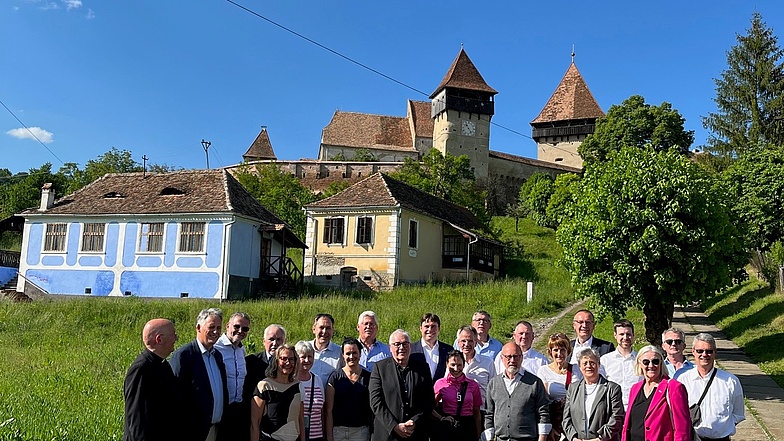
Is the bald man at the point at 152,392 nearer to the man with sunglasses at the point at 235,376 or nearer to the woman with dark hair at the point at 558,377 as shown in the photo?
the man with sunglasses at the point at 235,376

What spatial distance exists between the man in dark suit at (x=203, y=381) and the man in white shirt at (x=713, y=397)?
384 cm

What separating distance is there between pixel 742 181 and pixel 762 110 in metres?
14.1

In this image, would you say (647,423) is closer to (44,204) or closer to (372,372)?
(372,372)

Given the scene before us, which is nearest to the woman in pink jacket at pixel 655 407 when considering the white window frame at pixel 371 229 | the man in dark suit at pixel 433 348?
the man in dark suit at pixel 433 348

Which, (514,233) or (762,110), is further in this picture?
(514,233)

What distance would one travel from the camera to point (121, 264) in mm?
24859

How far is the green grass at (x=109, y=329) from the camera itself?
26.6ft

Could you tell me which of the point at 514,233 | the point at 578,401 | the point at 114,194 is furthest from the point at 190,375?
the point at 514,233

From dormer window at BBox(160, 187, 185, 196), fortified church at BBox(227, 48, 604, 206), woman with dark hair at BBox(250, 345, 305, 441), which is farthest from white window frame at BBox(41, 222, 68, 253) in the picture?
fortified church at BBox(227, 48, 604, 206)

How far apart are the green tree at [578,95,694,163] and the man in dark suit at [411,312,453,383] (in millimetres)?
41805

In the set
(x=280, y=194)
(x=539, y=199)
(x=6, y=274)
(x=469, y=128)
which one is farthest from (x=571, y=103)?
(x=6, y=274)

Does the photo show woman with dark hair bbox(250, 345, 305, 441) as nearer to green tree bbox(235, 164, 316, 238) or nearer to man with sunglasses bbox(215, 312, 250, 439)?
man with sunglasses bbox(215, 312, 250, 439)

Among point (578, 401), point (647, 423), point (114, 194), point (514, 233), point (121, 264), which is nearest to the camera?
point (647, 423)

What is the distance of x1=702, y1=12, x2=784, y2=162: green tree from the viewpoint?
1325 inches
